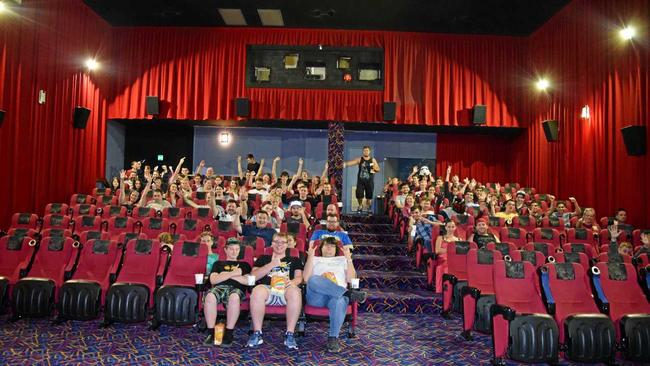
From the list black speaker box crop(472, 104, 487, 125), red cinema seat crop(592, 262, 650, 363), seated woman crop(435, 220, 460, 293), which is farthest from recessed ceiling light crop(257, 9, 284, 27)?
red cinema seat crop(592, 262, 650, 363)

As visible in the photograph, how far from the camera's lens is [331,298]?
14.7ft

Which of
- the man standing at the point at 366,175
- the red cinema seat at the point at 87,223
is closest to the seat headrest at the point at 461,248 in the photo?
the man standing at the point at 366,175

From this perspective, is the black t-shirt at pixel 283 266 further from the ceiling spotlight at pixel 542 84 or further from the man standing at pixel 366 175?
the ceiling spotlight at pixel 542 84

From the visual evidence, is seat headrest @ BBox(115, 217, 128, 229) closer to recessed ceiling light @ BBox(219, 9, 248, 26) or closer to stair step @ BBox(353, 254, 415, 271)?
stair step @ BBox(353, 254, 415, 271)

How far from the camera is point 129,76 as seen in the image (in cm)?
1200

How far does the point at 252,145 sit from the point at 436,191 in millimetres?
5811

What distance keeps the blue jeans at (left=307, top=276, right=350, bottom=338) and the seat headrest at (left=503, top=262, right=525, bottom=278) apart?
1501 mm

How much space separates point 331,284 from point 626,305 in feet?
9.09

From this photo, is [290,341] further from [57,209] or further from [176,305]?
[57,209]

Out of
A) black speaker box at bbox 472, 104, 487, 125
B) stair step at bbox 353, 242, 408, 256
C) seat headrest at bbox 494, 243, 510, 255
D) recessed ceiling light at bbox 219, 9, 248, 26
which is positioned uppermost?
recessed ceiling light at bbox 219, 9, 248, 26

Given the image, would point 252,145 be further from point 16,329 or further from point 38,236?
point 16,329

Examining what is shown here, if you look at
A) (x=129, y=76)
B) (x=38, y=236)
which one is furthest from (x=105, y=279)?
(x=129, y=76)

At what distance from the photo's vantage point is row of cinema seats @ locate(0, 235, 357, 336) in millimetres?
4750

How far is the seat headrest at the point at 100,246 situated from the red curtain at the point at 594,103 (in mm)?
7987
